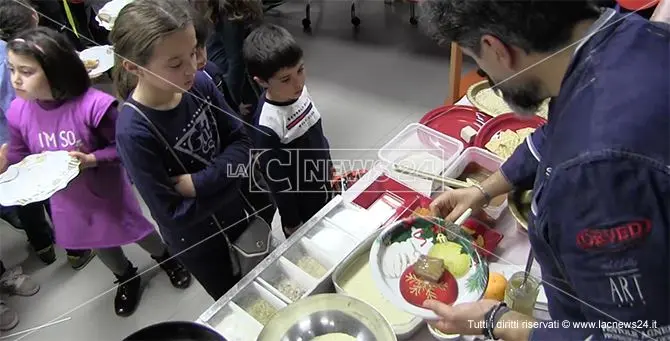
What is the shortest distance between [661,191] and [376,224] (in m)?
0.66

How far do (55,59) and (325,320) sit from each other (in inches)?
38.7

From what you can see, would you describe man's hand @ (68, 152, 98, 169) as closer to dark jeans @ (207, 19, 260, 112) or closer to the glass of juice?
dark jeans @ (207, 19, 260, 112)

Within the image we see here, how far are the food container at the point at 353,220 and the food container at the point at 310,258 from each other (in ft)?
0.13

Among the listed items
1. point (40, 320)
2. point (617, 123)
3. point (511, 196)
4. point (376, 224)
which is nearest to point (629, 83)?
point (617, 123)

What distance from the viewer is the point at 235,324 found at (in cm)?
99

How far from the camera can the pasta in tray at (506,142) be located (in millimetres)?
1279

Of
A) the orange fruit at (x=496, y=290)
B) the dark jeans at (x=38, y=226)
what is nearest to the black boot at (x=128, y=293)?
the dark jeans at (x=38, y=226)

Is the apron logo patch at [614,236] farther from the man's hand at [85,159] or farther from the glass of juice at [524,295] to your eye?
the man's hand at [85,159]

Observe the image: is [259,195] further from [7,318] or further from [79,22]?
[79,22]

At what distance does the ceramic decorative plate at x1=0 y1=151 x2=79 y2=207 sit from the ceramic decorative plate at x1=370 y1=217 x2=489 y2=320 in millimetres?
820

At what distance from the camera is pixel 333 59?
10.2 ft

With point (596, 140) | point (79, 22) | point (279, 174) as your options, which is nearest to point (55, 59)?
point (279, 174)

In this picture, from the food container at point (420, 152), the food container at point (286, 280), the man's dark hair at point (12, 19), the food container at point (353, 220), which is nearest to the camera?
the food container at point (286, 280)

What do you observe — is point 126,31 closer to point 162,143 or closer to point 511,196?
point 162,143
